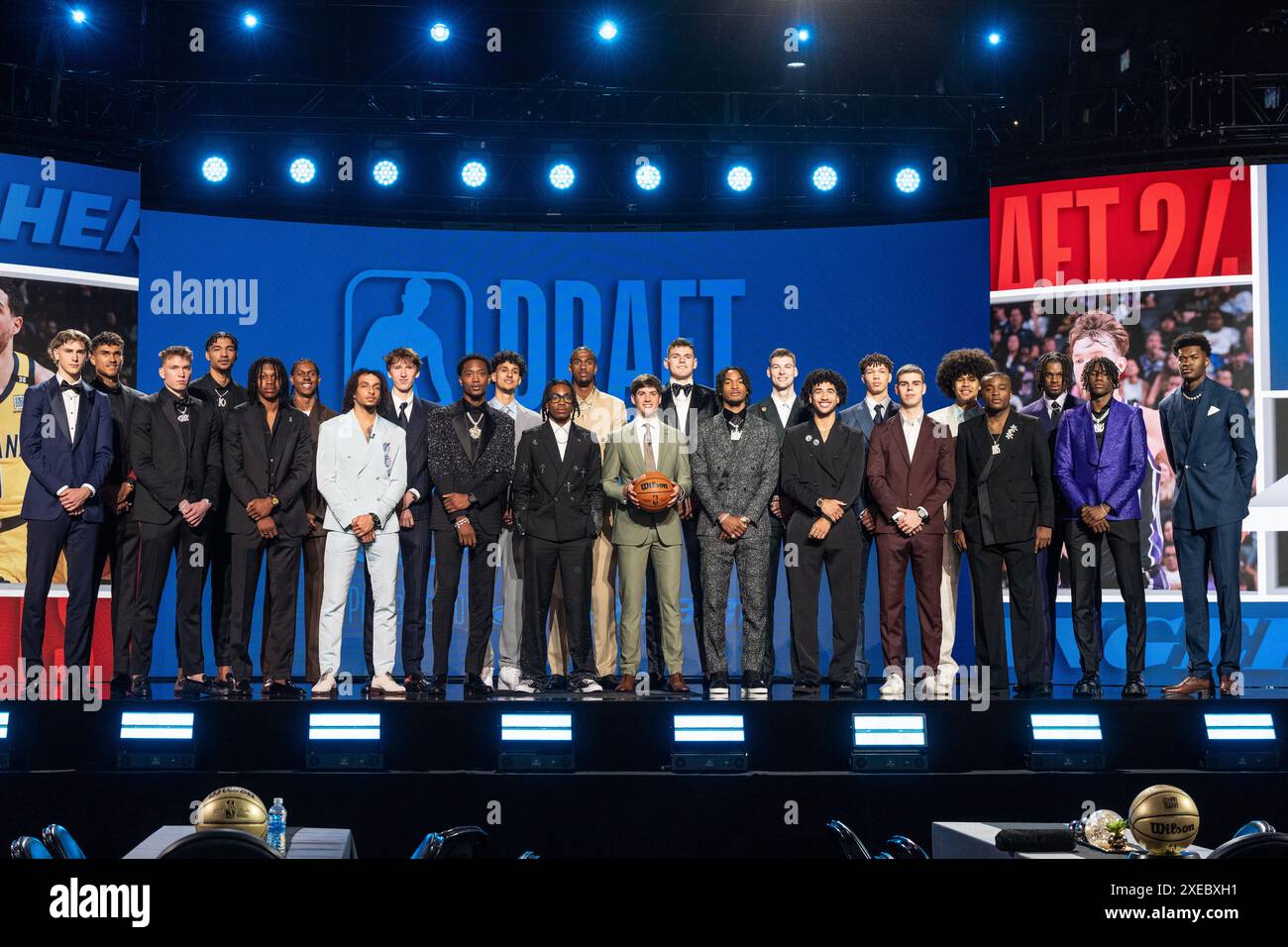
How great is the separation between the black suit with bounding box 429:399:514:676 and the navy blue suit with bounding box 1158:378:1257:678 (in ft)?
12.5

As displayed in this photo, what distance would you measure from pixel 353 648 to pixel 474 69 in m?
4.78

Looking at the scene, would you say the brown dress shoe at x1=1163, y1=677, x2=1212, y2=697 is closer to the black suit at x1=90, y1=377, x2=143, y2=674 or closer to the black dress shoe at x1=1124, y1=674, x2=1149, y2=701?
the black dress shoe at x1=1124, y1=674, x2=1149, y2=701

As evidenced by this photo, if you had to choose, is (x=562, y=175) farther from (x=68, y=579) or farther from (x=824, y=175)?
(x=68, y=579)

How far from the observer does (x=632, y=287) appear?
36.4ft

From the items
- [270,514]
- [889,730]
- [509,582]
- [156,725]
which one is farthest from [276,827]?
[509,582]

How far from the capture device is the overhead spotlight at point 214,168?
1038cm

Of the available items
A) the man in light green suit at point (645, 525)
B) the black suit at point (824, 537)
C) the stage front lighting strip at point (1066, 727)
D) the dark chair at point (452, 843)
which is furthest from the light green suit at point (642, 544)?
the dark chair at point (452, 843)

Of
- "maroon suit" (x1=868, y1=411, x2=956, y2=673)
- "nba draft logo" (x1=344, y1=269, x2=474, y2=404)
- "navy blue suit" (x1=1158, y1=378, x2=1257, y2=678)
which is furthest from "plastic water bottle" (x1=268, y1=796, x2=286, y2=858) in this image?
"nba draft logo" (x1=344, y1=269, x2=474, y2=404)

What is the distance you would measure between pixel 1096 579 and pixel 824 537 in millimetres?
1561

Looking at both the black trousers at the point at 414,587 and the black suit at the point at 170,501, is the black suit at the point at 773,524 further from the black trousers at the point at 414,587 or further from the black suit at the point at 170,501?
the black suit at the point at 170,501

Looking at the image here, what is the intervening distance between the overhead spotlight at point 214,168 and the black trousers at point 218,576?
4151mm

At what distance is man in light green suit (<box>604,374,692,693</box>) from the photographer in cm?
716
